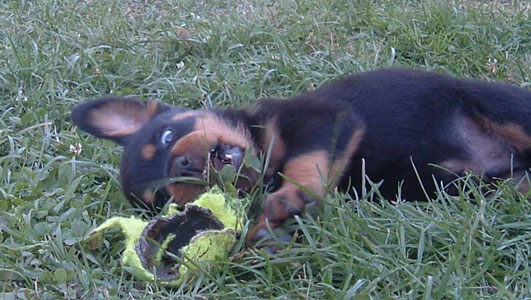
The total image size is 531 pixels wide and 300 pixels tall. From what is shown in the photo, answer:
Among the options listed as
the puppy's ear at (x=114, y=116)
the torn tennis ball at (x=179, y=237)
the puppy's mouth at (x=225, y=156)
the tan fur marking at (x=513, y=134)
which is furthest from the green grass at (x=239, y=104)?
the tan fur marking at (x=513, y=134)

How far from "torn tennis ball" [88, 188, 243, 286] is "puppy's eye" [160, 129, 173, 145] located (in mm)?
427

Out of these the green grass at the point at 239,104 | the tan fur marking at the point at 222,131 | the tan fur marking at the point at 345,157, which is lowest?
the green grass at the point at 239,104

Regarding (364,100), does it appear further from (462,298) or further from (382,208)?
(462,298)

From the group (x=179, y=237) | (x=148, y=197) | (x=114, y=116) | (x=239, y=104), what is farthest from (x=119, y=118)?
(x=179, y=237)

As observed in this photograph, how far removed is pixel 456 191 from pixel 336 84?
79 centimetres

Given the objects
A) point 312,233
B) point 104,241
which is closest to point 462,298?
point 312,233

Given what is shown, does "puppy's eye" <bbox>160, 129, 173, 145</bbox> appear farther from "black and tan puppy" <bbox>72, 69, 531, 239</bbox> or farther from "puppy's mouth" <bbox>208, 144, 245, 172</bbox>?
"puppy's mouth" <bbox>208, 144, 245, 172</bbox>

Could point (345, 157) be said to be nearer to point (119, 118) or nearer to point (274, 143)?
point (274, 143)

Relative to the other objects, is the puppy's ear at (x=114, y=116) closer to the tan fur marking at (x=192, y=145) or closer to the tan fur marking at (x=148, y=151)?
the tan fur marking at (x=148, y=151)

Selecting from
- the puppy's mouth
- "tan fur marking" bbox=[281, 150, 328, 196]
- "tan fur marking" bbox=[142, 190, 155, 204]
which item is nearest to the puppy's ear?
"tan fur marking" bbox=[142, 190, 155, 204]

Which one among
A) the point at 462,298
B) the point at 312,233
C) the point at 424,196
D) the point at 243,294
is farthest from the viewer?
the point at 424,196

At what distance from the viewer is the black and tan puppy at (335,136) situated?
2871mm

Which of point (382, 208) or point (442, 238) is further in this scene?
point (382, 208)

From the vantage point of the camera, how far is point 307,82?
166 inches
